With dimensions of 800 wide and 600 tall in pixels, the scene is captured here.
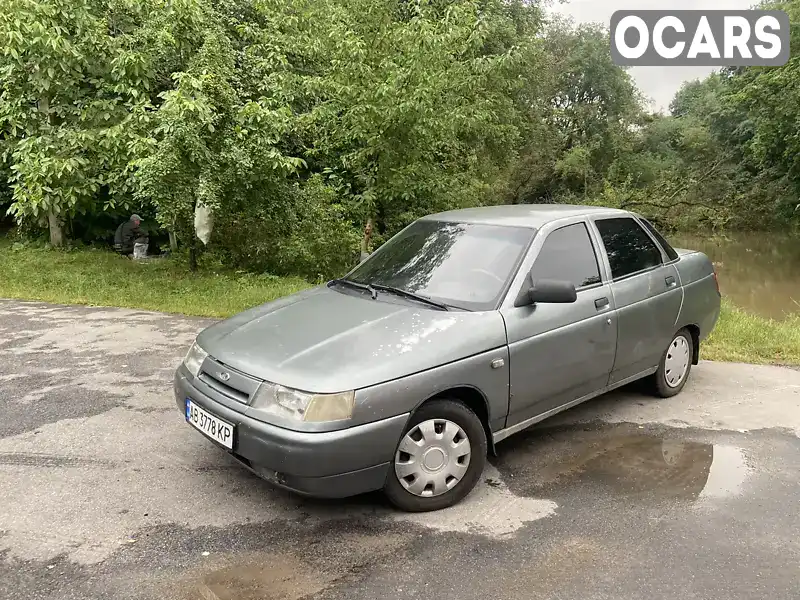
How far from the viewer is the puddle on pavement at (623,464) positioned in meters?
3.88

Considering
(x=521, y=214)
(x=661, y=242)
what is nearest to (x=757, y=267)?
(x=661, y=242)

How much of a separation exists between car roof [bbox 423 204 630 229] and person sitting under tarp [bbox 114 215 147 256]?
11827 mm

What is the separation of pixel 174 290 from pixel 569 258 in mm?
7734

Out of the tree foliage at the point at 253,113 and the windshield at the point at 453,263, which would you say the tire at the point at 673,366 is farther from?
the tree foliage at the point at 253,113

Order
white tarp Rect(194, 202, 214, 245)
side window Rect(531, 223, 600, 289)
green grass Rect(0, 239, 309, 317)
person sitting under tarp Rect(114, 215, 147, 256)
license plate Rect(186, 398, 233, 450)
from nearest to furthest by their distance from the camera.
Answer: license plate Rect(186, 398, 233, 450) < side window Rect(531, 223, 600, 289) < green grass Rect(0, 239, 309, 317) < white tarp Rect(194, 202, 214, 245) < person sitting under tarp Rect(114, 215, 147, 256)

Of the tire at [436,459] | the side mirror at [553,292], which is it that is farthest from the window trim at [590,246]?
the tire at [436,459]

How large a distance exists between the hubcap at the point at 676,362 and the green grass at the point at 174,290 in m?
1.43

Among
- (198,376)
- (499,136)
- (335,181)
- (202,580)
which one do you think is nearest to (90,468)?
(198,376)

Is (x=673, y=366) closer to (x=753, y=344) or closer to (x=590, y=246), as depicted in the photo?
(x=590, y=246)

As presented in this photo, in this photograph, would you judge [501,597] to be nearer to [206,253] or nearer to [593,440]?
[593,440]

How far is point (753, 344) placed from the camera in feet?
23.7

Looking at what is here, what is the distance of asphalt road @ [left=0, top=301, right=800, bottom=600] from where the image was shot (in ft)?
9.55

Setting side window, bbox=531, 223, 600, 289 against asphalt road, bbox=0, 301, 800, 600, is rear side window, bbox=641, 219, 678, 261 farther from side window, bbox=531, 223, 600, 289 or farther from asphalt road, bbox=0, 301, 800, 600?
asphalt road, bbox=0, 301, 800, 600

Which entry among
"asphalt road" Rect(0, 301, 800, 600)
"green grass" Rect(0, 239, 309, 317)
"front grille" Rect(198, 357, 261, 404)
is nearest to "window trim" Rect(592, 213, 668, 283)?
"asphalt road" Rect(0, 301, 800, 600)
